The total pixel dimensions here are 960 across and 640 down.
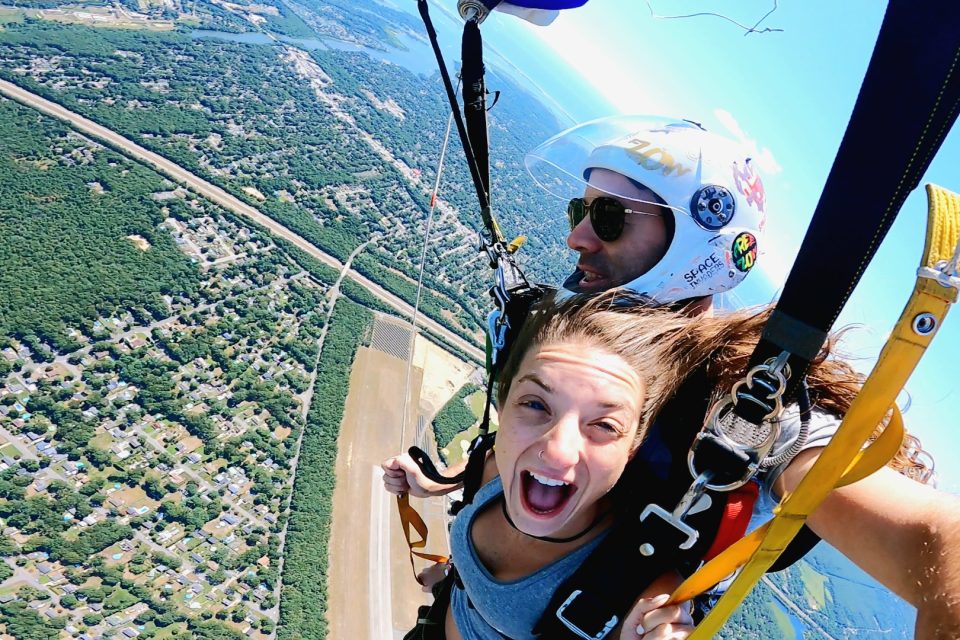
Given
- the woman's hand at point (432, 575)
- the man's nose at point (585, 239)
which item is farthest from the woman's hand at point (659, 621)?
the woman's hand at point (432, 575)

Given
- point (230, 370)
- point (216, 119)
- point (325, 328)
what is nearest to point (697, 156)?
point (230, 370)

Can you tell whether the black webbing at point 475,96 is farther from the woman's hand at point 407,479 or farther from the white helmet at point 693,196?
the woman's hand at point 407,479

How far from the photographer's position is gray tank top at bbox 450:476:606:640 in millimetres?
1256

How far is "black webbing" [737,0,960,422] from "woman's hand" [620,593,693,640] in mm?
457

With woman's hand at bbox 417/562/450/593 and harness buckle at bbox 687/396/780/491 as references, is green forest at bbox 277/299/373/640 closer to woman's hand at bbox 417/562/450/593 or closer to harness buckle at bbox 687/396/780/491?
woman's hand at bbox 417/562/450/593

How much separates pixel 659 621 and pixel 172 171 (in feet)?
139

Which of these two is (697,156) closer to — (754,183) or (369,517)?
(754,183)

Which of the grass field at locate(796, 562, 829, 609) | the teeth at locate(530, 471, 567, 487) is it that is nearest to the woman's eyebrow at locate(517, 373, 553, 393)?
the teeth at locate(530, 471, 567, 487)

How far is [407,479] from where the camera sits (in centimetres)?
221

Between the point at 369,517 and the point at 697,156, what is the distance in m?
21.8

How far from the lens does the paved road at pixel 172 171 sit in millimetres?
35000

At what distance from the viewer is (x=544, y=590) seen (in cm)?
125

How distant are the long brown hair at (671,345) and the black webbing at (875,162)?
288 millimetres

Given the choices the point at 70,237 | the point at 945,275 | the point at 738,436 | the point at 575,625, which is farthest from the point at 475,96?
the point at 70,237
